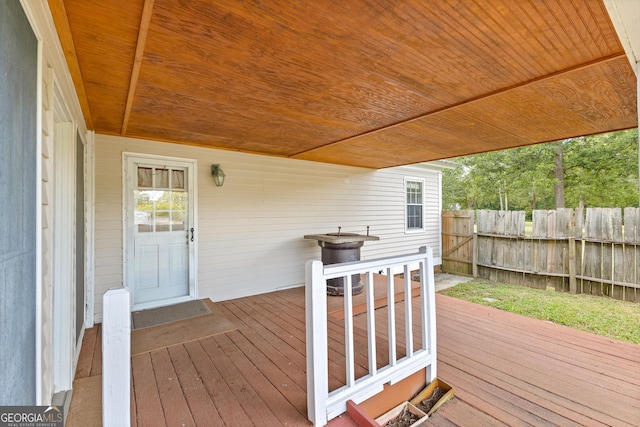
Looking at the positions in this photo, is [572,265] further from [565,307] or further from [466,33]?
[466,33]

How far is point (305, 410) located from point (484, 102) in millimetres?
2965

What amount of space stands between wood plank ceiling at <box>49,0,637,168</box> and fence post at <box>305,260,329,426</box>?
1.44 metres

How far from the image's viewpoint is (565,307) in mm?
5020

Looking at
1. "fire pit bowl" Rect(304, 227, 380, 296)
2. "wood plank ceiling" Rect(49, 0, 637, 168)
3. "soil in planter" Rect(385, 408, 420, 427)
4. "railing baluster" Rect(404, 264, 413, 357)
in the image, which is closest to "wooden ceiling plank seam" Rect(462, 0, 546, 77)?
"wood plank ceiling" Rect(49, 0, 637, 168)

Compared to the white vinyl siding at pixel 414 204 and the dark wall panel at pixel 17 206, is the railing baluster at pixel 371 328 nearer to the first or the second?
the dark wall panel at pixel 17 206

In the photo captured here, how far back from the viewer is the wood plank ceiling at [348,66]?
5.11 ft

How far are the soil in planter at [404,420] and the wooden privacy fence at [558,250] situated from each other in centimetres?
562

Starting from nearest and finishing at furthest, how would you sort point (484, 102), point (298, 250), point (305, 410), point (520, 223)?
point (305, 410) < point (484, 102) < point (298, 250) < point (520, 223)

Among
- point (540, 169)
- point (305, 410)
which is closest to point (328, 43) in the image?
point (305, 410)

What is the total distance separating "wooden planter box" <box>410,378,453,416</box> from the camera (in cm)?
220

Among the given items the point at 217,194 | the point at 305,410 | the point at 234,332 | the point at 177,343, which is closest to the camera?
the point at 305,410

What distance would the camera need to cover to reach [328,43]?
1.83 metres

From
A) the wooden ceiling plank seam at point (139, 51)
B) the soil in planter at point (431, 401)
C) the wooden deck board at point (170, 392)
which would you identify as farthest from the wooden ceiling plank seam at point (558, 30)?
the wooden deck board at point (170, 392)

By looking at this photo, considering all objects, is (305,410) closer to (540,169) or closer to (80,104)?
(80,104)
